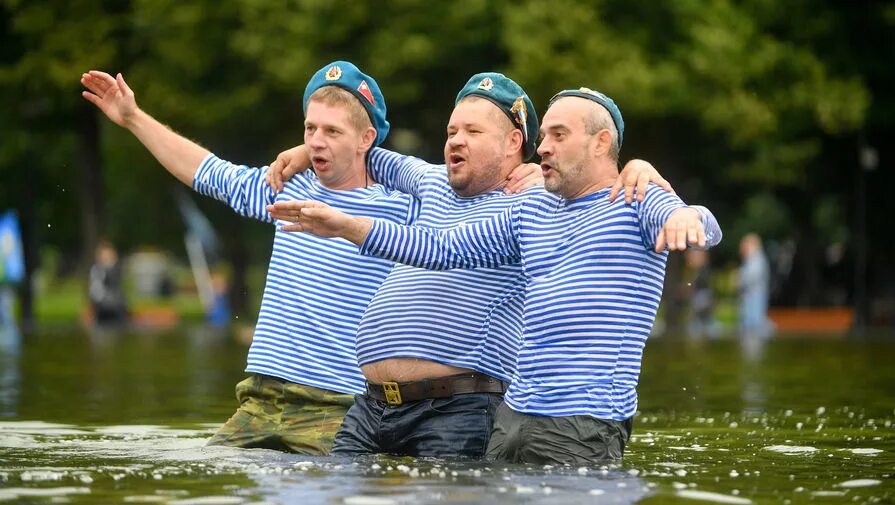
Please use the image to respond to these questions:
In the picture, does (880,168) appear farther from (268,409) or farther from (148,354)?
(268,409)

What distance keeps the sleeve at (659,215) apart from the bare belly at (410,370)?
1.14 m

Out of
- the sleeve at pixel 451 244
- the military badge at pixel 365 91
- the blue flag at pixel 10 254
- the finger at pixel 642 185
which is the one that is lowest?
the sleeve at pixel 451 244

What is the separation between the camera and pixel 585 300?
814cm

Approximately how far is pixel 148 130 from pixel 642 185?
2.92 meters

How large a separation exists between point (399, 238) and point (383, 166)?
1183mm

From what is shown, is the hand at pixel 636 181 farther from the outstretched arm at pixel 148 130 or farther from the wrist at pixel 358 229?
the outstretched arm at pixel 148 130

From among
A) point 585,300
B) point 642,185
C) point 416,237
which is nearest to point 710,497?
point 585,300

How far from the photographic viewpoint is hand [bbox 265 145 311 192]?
934 cm

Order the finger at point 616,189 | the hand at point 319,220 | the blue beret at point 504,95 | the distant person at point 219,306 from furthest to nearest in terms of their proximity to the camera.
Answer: the distant person at point 219,306 < the blue beret at point 504,95 < the finger at point 616,189 < the hand at point 319,220

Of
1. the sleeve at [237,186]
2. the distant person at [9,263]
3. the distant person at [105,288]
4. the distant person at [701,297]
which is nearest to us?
the sleeve at [237,186]

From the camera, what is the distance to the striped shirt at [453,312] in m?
8.62

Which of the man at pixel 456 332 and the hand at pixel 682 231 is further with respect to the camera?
the man at pixel 456 332

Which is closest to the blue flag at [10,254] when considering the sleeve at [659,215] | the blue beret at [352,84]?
the blue beret at [352,84]

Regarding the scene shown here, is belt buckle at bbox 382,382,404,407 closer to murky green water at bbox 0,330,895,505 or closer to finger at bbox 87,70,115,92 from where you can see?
murky green water at bbox 0,330,895,505
